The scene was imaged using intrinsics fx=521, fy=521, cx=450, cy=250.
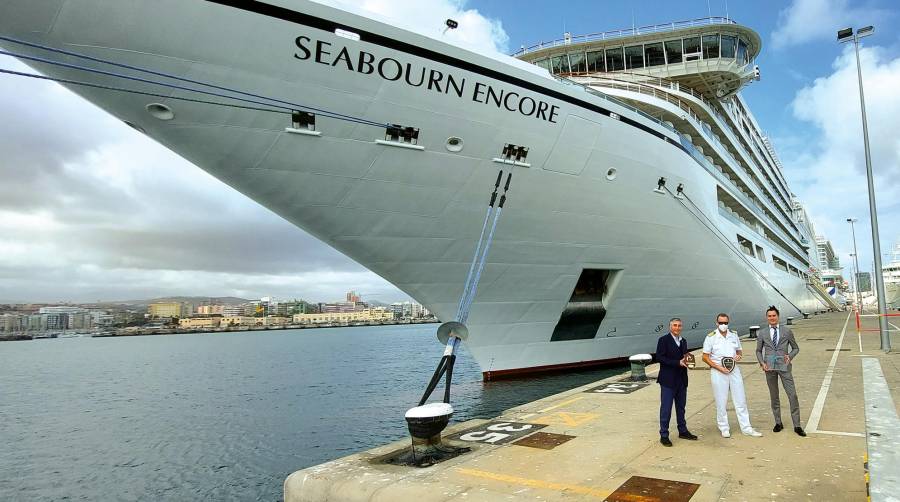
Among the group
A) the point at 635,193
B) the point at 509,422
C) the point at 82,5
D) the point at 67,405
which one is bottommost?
the point at 67,405

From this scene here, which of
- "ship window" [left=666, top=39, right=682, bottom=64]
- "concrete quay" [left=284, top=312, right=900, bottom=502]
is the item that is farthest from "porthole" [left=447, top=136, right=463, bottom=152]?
"ship window" [left=666, top=39, right=682, bottom=64]

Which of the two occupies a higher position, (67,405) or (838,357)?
(838,357)

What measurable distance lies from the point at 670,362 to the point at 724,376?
0.68 meters

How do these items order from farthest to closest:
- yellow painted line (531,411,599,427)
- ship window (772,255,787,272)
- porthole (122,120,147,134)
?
1. ship window (772,255,787,272)
2. porthole (122,120,147,134)
3. yellow painted line (531,411,599,427)

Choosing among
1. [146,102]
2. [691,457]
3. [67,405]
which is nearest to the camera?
[691,457]

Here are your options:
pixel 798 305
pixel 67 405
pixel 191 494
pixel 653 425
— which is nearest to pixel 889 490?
pixel 653 425

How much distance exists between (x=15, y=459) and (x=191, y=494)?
6933mm

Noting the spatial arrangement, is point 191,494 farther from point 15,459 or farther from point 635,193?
point 635,193

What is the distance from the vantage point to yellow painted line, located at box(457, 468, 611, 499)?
4.10m

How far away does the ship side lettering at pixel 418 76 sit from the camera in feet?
25.4

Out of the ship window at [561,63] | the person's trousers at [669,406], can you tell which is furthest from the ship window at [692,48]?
the person's trousers at [669,406]

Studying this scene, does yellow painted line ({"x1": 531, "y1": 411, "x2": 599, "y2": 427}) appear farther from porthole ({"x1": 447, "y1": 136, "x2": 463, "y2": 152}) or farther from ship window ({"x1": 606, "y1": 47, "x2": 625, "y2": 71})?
ship window ({"x1": 606, "y1": 47, "x2": 625, "y2": 71})

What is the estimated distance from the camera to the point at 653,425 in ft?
20.6

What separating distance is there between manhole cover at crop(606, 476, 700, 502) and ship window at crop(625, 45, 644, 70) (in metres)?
17.5
